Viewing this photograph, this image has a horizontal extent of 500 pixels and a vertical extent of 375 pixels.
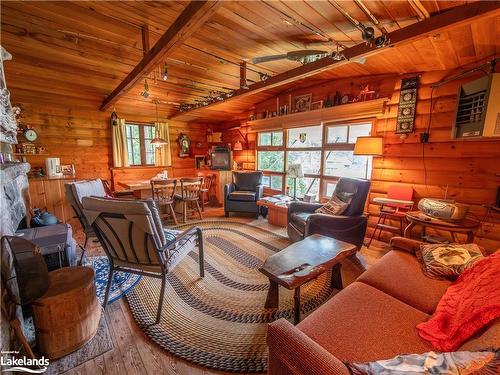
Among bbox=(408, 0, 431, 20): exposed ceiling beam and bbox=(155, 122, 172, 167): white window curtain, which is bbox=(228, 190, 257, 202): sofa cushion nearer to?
bbox=(155, 122, 172, 167): white window curtain

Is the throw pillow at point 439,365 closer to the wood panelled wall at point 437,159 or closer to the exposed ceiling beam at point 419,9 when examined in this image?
the exposed ceiling beam at point 419,9

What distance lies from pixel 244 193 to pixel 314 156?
1.55 m

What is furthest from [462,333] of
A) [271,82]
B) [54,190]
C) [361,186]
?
[54,190]

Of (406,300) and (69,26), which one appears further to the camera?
(69,26)

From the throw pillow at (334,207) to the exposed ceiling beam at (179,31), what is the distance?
2369 millimetres

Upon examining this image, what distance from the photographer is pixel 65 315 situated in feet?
4.61

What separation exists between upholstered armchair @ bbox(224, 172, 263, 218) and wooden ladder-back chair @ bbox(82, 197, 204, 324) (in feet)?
8.49

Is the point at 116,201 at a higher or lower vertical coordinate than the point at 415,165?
lower

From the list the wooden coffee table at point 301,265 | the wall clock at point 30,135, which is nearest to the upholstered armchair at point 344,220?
the wooden coffee table at point 301,265

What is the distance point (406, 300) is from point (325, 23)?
91.8 inches

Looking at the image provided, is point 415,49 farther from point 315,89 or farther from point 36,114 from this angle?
point 36,114

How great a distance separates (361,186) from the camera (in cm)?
274

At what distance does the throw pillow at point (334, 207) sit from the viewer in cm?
278

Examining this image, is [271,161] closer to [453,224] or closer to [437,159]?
[437,159]
